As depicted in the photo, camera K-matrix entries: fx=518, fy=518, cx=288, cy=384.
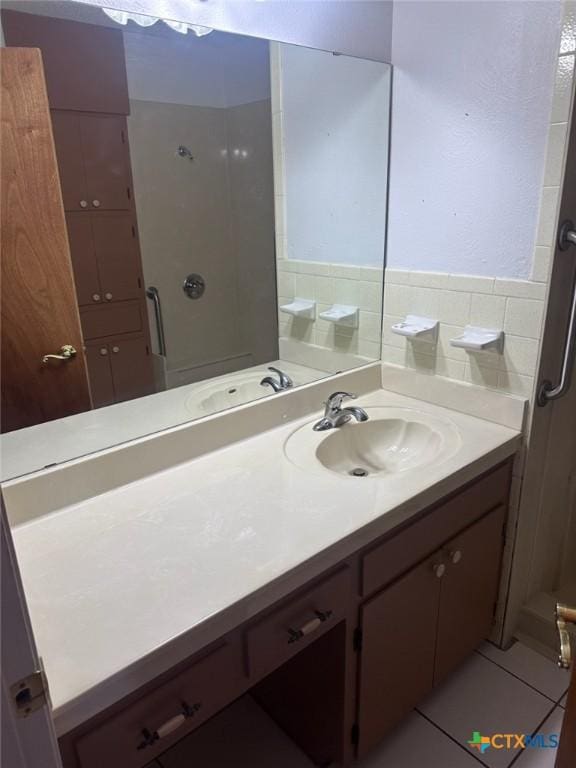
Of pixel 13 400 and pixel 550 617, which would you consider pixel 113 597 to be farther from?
pixel 550 617

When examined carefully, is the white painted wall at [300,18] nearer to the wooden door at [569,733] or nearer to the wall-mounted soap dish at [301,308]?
the wall-mounted soap dish at [301,308]

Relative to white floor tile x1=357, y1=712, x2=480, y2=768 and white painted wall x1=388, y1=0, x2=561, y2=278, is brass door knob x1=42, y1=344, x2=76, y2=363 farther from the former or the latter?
white floor tile x1=357, y1=712, x2=480, y2=768

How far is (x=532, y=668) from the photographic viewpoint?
5.39ft

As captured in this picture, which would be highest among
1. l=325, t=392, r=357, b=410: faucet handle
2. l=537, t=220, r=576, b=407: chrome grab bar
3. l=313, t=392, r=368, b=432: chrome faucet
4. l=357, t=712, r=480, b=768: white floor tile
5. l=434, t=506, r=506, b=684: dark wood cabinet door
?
l=537, t=220, r=576, b=407: chrome grab bar

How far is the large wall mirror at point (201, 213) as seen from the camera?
44.4 inches

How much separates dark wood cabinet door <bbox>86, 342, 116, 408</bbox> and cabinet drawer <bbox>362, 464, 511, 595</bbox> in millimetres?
706

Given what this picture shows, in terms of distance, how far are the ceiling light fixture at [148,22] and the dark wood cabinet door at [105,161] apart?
20 cm

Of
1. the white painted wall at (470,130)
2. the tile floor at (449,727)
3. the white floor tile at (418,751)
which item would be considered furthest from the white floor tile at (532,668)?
the white painted wall at (470,130)

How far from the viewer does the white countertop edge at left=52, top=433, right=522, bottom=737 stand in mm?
706

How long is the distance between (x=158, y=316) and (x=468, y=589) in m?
1.15

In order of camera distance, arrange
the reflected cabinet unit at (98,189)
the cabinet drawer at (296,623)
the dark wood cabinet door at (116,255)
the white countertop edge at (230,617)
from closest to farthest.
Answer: the white countertop edge at (230,617) → the cabinet drawer at (296,623) → the reflected cabinet unit at (98,189) → the dark wood cabinet door at (116,255)

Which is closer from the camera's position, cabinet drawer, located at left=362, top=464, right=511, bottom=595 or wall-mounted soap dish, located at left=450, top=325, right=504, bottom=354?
cabinet drawer, located at left=362, top=464, right=511, bottom=595

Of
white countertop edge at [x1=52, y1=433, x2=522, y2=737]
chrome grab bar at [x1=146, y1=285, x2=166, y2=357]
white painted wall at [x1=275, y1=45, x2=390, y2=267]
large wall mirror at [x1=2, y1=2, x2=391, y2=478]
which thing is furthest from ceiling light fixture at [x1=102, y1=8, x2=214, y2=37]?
white countertop edge at [x1=52, y1=433, x2=522, y2=737]

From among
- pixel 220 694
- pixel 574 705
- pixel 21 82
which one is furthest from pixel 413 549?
pixel 21 82
